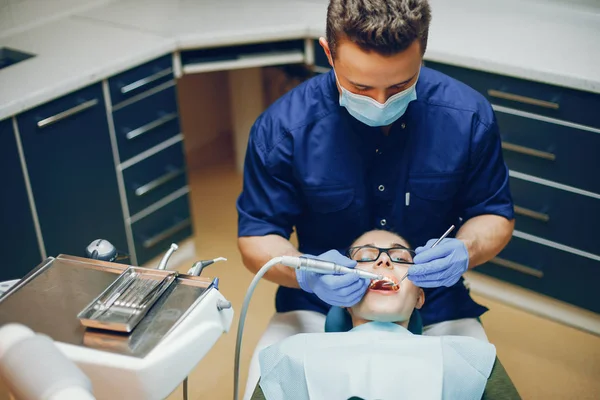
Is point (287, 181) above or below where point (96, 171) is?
above

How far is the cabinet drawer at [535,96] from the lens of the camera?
2.22 meters

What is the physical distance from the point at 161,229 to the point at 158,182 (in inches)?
8.3

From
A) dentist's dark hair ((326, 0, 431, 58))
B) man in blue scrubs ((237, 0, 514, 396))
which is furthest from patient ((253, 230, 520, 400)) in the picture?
dentist's dark hair ((326, 0, 431, 58))

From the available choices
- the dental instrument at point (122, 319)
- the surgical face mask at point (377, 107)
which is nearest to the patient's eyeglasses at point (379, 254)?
the surgical face mask at point (377, 107)

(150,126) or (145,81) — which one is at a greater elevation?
(145,81)

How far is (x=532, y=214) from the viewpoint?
97.0 inches

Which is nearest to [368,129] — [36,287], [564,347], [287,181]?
[287,181]

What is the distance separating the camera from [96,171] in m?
2.46

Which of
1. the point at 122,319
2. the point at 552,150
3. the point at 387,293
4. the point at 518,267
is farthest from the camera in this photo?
the point at 518,267

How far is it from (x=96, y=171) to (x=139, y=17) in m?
0.75

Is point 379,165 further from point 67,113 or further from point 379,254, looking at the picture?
point 67,113

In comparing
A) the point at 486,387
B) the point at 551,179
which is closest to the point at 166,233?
the point at 551,179

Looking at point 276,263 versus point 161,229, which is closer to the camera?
point 276,263

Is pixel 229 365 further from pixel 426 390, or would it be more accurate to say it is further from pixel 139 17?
pixel 139 17
